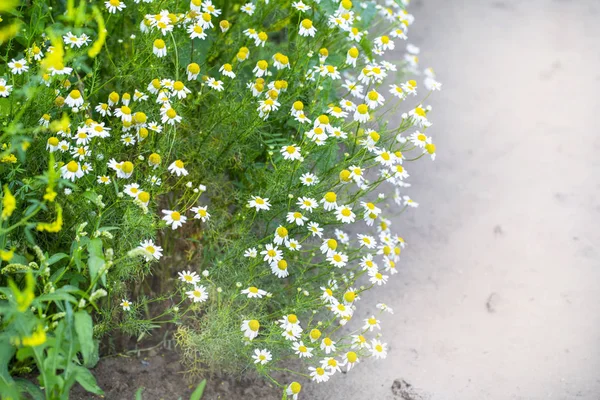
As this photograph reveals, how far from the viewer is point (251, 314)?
7.01 feet

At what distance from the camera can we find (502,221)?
304cm

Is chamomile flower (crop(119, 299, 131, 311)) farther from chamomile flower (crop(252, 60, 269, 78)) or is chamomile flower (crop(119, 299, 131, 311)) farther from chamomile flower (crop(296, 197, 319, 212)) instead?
chamomile flower (crop(252, 60, 269, 78))

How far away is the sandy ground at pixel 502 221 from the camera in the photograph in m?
2.49

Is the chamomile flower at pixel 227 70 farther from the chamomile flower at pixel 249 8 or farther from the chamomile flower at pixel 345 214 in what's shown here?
the chamomile flower at pixel 345 214

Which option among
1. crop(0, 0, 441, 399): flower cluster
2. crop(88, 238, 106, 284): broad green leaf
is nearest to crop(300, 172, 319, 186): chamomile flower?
crop(0, 0, 441, 399): flower cluster

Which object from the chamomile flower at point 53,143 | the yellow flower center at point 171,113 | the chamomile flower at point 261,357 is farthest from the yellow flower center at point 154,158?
the chamomile flower at point 261,357

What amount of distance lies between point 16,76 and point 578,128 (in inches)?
98.5

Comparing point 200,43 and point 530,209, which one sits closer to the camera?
point 200,43

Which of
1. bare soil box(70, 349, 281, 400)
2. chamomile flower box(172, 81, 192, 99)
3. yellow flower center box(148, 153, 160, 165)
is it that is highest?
chamomile flower box(172, 81, 192, 99)

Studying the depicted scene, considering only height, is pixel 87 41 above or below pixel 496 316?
above

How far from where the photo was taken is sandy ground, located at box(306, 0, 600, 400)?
2490mm

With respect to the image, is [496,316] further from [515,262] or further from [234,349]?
[234,349]

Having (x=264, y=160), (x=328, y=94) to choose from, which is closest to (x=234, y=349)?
(x=264, y=160)

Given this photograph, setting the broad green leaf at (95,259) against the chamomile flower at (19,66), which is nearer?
the broad green leaf at (95,259)
